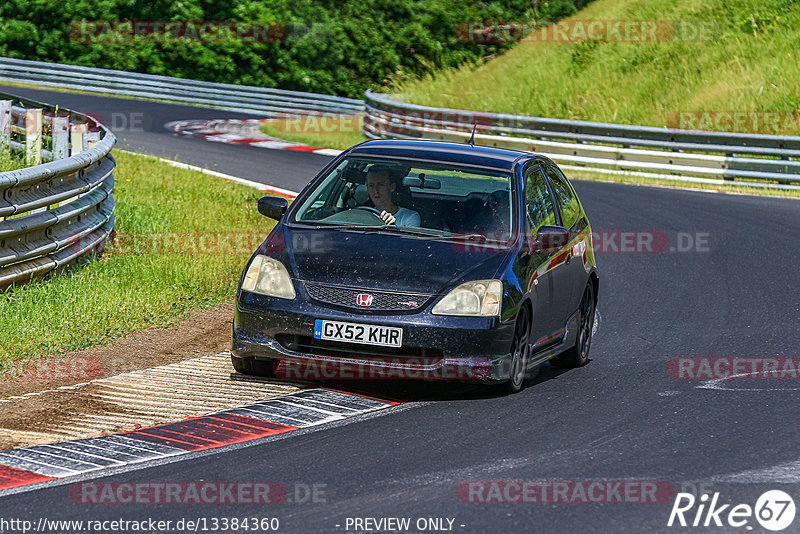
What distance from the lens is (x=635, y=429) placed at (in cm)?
724

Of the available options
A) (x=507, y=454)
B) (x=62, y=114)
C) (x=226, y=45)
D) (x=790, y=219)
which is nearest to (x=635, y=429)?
(x=507, y=454)

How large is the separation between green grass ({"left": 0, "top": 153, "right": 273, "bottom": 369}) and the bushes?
27785 mm

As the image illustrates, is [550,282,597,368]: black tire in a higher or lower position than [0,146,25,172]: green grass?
lower

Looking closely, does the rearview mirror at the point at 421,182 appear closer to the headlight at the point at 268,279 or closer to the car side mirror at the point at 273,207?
the car side mirror at the point at 273,207

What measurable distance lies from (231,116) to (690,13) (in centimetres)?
1366

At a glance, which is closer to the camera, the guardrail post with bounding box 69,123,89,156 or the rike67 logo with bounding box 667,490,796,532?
the rike67 logo with bounding box 667,490,796,532

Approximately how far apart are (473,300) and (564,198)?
2.46m

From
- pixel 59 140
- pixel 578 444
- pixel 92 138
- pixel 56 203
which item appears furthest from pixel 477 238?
pixel 59 140

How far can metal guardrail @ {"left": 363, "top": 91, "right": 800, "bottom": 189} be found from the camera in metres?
23.6

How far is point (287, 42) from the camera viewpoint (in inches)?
1880
